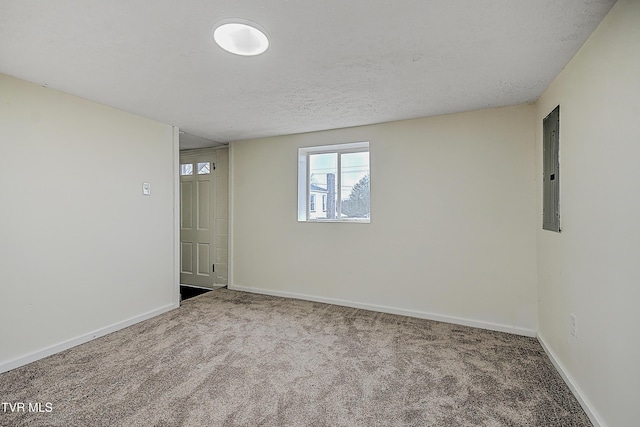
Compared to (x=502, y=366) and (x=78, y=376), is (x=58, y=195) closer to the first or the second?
(x=78, y=376)

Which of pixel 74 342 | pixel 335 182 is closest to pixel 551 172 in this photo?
pixel 335 182

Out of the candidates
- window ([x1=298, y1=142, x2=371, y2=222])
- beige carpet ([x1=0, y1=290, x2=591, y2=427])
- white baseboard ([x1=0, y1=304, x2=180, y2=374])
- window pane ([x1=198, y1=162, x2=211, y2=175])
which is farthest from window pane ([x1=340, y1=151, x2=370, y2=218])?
white baseboard ([x1=0, y1=304, x2=180, y2=374])

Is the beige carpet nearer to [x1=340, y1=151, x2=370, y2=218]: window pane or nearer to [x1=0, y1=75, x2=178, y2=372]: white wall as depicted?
[x1=0, y1=75, x2=178, y2=372]: white wall

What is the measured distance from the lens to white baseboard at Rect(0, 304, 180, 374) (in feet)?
6.89

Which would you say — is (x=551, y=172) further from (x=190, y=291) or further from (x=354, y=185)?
(x=190, y=291)

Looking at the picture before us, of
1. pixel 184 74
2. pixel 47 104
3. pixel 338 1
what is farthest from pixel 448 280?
pixel 47 104

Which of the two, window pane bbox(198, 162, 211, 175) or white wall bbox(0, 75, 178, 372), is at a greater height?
window pane bbox(198, 162, 211, 175)

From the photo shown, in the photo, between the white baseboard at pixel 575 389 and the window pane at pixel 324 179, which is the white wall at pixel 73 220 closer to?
the window pane at pixel 324 179

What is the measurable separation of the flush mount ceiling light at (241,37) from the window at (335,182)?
1917 mm

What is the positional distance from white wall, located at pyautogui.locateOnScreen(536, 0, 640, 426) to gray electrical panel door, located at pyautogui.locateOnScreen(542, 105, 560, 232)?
91 mm

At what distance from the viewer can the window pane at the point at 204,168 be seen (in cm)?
460

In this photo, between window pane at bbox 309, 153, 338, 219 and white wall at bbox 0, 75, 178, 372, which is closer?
white wall at bbox 0, 75, 178, 372

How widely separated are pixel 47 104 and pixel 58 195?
0.71 metres

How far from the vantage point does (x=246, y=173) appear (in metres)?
4.13
